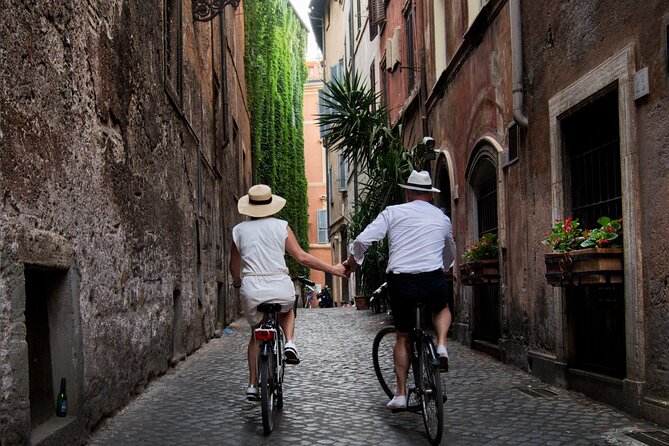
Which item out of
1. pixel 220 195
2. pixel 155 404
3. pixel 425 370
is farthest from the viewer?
pixel 220 195

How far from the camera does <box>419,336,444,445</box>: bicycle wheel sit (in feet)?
15.0

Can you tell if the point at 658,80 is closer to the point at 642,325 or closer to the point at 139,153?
the point at 642,325

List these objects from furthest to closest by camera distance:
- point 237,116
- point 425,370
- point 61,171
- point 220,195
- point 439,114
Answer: point 237,116
point 220,195
point 439,114
point 425,370
point 61,171

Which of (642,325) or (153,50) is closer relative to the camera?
(642,325)

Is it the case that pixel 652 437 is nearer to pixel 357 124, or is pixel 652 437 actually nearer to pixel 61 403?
pixel 61 403

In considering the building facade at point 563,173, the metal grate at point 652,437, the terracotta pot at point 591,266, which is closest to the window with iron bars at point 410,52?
the building facade at point 563,173

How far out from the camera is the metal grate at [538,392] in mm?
6500

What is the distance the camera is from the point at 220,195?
1463 centimetres

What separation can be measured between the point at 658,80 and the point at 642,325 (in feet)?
5.40

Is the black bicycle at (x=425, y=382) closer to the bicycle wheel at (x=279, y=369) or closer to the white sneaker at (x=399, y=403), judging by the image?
the white sneaker at (x=399, y=403)

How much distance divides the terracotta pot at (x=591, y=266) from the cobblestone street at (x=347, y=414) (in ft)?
3.08

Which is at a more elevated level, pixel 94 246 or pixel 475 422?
pixel 94 246

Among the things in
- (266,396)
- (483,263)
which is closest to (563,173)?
(483,263)

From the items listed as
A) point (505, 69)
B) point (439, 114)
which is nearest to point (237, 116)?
point (439, 114)
